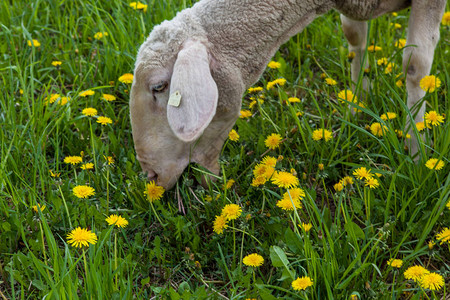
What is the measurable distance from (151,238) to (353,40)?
1.98 m

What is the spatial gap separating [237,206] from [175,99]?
54 centimetres

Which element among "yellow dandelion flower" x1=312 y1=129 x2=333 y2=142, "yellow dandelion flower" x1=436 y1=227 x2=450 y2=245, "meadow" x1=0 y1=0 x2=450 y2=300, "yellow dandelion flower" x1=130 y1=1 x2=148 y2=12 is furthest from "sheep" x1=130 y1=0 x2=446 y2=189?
"yellow dandelion flower" x1=130 y1=1 x2=148 y2=12

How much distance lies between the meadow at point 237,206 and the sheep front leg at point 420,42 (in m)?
0.15

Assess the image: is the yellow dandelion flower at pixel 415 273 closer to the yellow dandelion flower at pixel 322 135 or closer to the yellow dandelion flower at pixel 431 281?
the yellow dandelion flower at pixel 431 281

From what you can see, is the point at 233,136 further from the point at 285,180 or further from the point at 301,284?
the point at 301,284

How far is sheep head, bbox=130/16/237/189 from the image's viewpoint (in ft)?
8.49

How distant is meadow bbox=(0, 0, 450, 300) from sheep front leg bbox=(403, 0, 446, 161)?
15 cm

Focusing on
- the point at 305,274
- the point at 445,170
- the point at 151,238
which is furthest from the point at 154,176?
the point at 445,170

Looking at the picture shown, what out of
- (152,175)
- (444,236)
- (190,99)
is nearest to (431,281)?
(444,236)

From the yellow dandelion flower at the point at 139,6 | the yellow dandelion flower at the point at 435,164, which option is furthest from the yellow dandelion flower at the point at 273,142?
the yellow dandelion flower at the point at 139,6

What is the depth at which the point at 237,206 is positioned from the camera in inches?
101

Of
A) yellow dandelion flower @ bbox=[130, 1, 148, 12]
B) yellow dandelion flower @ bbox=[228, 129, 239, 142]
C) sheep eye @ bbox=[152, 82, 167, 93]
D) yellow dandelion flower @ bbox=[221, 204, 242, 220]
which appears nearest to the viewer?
yellow dandelion flower @ bbox=[221, 204, 242, 220]

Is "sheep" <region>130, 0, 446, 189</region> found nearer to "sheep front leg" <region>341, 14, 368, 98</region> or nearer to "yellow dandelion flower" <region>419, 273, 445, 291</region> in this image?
"sheep front leg" <region>341, 14, 368, 98</region>

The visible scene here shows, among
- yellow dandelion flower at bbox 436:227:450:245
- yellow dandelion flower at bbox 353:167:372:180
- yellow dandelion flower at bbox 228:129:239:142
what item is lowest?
yellow dandelion flower at bbox 436:227:450:245
